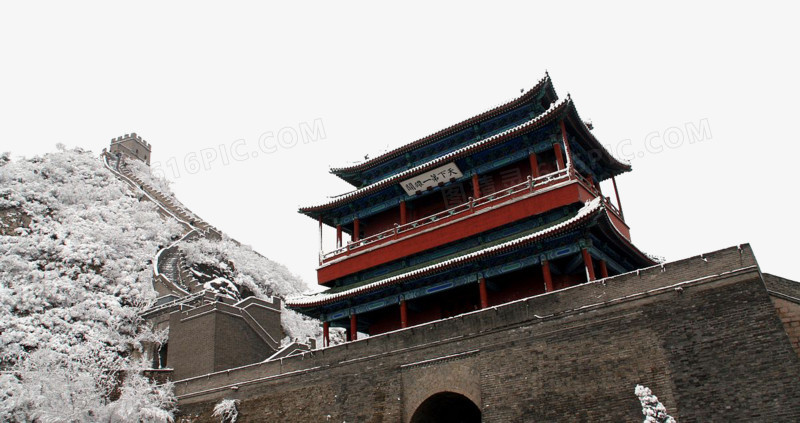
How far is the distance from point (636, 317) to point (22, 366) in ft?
80.8

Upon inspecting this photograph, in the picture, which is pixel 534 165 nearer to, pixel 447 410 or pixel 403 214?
pixel 403 214

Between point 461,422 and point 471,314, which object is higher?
point 471,314

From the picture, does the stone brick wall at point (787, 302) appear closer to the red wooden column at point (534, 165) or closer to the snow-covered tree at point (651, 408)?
the snow-covered tree at point (651, 408)

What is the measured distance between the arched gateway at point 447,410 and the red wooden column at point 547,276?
4001 millimetres

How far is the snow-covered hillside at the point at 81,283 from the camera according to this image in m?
23.0

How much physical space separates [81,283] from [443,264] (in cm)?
2588

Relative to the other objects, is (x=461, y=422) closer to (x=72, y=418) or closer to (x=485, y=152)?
(x=485, y=152)

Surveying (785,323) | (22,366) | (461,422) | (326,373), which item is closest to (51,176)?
(22,366)

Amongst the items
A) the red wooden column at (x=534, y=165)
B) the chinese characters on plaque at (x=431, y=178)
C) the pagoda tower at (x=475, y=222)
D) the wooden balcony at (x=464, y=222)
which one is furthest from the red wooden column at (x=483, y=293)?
the chinese characters on plaque at (x=431, y=178)

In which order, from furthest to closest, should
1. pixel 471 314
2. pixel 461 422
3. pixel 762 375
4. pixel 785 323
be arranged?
pixel 461 422 < pixel 471 314 < pixel 785 323 < pixel 762 375

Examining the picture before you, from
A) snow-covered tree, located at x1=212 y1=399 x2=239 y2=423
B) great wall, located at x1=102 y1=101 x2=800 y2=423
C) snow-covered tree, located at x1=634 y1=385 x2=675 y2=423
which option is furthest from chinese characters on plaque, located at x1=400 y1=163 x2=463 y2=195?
→ snow-covered tree, located at x1=634 y1=385 x2=675 y2=423

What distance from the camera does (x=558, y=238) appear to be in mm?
18875

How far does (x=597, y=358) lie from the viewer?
592 inches

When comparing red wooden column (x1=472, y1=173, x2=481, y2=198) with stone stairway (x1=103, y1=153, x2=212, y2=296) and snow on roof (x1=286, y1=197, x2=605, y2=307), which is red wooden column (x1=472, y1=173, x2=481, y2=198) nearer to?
snow on roof (x1=286, y1=197, x2=605, y2=307)
